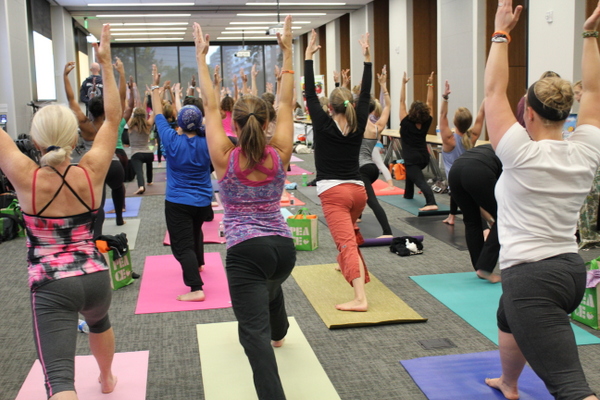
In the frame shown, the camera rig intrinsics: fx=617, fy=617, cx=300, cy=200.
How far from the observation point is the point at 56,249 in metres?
2.24

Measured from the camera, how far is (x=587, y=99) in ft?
7.57

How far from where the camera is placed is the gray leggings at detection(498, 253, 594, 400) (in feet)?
6.65

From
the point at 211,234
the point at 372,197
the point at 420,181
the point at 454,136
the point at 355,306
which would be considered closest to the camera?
the point at 355,306

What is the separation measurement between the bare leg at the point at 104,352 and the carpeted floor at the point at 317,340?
20cm

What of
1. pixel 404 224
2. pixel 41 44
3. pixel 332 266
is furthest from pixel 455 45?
pixel 41 44

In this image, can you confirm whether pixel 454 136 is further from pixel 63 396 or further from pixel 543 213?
pixel 63 396

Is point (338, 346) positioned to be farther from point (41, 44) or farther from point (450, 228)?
point (41, 44)

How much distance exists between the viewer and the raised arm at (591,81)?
227 centimetres

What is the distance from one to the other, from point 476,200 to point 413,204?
12.7ft

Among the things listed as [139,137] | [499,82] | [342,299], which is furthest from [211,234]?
[499,82]

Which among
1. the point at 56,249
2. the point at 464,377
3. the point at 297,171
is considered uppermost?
the point at 56,249

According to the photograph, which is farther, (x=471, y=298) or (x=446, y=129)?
(x=446, y=129)

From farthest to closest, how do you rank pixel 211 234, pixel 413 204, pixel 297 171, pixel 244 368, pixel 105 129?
pixel 297 171 < pixel 413 204 < pixel 211 234 < pixel 244 368 < pixel 105 129

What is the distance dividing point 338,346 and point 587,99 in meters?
1.88
